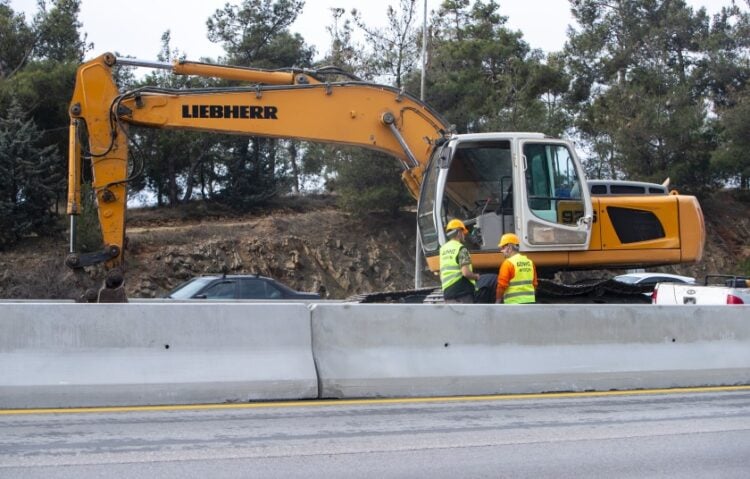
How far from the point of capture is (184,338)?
9195mm

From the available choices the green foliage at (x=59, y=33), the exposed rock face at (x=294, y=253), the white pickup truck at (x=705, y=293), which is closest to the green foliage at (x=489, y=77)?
the exposed rock face at (x=294, y=253)

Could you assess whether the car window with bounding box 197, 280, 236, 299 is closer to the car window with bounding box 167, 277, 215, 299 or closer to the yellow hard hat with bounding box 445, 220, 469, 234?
the car window with bounding box 167, 277, 215, 299

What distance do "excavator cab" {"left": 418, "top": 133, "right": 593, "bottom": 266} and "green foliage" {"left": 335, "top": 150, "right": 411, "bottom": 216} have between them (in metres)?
22.5

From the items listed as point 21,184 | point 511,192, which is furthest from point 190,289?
point 21,184

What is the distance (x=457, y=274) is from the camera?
11602mm

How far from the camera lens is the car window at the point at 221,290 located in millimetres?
18688

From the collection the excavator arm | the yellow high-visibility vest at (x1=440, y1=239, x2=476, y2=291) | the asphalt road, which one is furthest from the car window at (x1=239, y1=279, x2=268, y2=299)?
the asphalt road

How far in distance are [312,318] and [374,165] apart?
27.4 meters

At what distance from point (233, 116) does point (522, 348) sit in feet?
18.8

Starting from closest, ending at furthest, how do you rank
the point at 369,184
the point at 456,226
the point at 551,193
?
1. the point at 456,226
2. the point at 551,193
3. the point at 369,184

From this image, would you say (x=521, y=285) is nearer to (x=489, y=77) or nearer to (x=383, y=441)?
(x=383, y=441)

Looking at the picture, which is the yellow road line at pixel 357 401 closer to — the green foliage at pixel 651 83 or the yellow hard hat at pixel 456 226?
the yellow hard hat at pixel 456 226

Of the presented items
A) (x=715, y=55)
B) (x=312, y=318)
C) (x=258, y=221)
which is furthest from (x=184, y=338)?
(x=715, y=55)

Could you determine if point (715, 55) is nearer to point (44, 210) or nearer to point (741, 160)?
point (741, 160)
